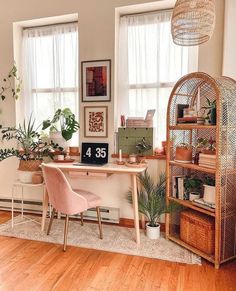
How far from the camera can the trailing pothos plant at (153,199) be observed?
2656 millimetres

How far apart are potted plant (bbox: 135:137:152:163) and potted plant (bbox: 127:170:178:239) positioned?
19cm

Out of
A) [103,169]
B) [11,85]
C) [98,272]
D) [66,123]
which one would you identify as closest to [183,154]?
[103,169]

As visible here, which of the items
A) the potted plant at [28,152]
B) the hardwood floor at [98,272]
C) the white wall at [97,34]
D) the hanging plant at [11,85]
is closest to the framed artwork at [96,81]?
the white wall at [97,34]

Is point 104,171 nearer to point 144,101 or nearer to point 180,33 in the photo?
point 144,101

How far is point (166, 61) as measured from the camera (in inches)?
118

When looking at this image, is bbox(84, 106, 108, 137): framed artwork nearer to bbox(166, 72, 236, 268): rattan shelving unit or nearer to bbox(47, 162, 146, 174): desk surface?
bbox(47, 162, 146, 174): desk surface

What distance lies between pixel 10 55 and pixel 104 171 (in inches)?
83.7

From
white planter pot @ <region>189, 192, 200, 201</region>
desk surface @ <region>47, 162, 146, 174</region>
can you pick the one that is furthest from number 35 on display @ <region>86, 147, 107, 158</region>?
white planter pot @ <region>189, 192, 200, 201</region>

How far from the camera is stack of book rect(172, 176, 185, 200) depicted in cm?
257

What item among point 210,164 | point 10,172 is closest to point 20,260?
point 10,172

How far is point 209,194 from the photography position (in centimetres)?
224

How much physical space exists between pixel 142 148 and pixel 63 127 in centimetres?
104

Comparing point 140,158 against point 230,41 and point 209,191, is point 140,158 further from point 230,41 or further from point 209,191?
point 230,41

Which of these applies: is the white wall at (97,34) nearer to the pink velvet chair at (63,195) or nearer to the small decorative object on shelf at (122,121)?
the small decorative object on shelf at (122,121)
